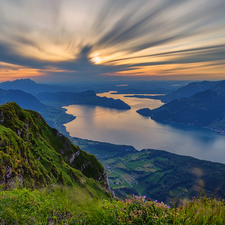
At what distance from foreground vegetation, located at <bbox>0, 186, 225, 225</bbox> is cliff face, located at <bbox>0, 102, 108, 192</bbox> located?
6934mm

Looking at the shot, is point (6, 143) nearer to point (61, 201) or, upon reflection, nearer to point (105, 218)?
point (61, 201)

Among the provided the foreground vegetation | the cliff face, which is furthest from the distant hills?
the foreground vegetation

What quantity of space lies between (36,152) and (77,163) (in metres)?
23.2

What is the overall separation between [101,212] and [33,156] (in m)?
22.4

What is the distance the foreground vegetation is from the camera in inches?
166

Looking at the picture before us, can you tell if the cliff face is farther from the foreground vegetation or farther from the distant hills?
the distant hills

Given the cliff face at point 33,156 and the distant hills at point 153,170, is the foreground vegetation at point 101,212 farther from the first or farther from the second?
the distant hills at point 153,170

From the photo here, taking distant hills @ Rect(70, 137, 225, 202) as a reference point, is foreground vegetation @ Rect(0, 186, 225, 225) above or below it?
above

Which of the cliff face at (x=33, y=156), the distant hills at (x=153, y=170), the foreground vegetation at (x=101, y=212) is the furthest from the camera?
the distant hills at (x=153, y=170)

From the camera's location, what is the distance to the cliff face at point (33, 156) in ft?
46.7

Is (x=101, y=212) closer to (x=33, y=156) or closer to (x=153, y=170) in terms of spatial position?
(x=33, y=156)

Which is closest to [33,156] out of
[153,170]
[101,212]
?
[101,212]

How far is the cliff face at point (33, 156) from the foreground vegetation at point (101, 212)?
6.93 meters

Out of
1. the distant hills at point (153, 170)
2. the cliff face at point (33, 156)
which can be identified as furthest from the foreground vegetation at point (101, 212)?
the distant hills at point (153, 170)
